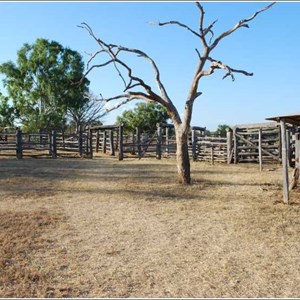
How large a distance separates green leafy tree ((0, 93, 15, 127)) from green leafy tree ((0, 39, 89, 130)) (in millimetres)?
877

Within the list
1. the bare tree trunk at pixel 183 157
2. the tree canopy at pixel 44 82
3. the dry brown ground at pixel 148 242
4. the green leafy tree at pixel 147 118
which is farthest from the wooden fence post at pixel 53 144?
the green leafy tree at pixel 147 118

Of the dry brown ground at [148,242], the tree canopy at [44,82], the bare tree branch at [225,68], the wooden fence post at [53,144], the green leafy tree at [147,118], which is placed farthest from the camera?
the green leafy tree at [147,118]

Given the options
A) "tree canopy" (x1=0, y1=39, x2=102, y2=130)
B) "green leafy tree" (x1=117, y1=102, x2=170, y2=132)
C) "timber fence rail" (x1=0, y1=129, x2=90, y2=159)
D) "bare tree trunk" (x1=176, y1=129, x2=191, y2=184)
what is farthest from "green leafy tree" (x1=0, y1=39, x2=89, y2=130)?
"bare tree trunk" (x1=176, y1=129, x2=191, y2=184)

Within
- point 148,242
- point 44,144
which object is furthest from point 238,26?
point 44,144

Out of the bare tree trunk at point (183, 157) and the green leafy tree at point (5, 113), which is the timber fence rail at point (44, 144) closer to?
the bare tree trunk at point (183, 157)

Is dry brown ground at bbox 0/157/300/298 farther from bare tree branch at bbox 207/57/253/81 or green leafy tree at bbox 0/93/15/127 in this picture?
green leafy tree at bbox 0/93/15/127

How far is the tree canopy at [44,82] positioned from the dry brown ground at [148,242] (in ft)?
120

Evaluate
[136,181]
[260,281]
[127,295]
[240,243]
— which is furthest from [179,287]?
[136,181]

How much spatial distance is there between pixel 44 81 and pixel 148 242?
4333cm

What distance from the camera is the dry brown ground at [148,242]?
4.43 m

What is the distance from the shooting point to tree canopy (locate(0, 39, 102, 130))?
4638 cm

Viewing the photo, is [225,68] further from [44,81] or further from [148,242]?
[44,81]

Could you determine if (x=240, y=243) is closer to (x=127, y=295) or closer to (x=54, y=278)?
(x=127, y=295)

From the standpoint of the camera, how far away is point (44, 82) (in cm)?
4653
